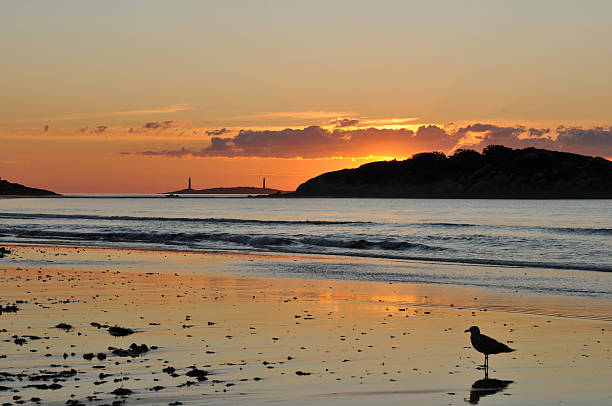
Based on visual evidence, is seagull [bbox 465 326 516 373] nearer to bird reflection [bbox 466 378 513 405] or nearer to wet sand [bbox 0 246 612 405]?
wet sand [bbox 0 246 612 405]

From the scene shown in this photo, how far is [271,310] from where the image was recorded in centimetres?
1653

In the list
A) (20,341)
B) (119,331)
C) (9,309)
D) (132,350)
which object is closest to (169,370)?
(132,350)

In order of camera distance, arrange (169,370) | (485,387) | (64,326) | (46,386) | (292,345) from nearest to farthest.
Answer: (46,386)
(485,387)
(169,370)
(292,345)
(64,326)

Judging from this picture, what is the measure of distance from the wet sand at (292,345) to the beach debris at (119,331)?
0.10 m

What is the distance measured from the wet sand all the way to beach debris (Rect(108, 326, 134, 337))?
99mm

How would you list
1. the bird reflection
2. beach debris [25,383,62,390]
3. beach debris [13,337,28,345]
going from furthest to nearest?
1. beach debris [13,337,28,345]
2. the bird reflection
3. beach debris [25,383,62,390]

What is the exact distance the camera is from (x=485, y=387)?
10078 mm

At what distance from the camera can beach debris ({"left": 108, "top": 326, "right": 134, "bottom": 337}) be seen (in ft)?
43.6

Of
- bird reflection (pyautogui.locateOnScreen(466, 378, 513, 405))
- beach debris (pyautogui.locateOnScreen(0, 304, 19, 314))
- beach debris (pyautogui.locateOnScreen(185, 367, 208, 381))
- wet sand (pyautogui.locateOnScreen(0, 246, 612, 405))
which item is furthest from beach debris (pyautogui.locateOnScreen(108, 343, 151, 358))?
bird reflection (pyautogui.locateOnScreen(466, 378, 513, 405))

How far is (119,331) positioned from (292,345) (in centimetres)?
332

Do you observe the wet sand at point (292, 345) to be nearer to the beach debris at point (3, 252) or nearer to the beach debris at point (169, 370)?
the beach debris at point (169, 370)

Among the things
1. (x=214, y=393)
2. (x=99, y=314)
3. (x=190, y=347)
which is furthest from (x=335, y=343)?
(x=99, y=314)

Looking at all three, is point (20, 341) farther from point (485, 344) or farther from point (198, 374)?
point (485, 344)

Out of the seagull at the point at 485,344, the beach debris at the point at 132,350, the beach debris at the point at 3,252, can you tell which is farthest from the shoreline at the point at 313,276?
the beach debris at the point at 132,350
